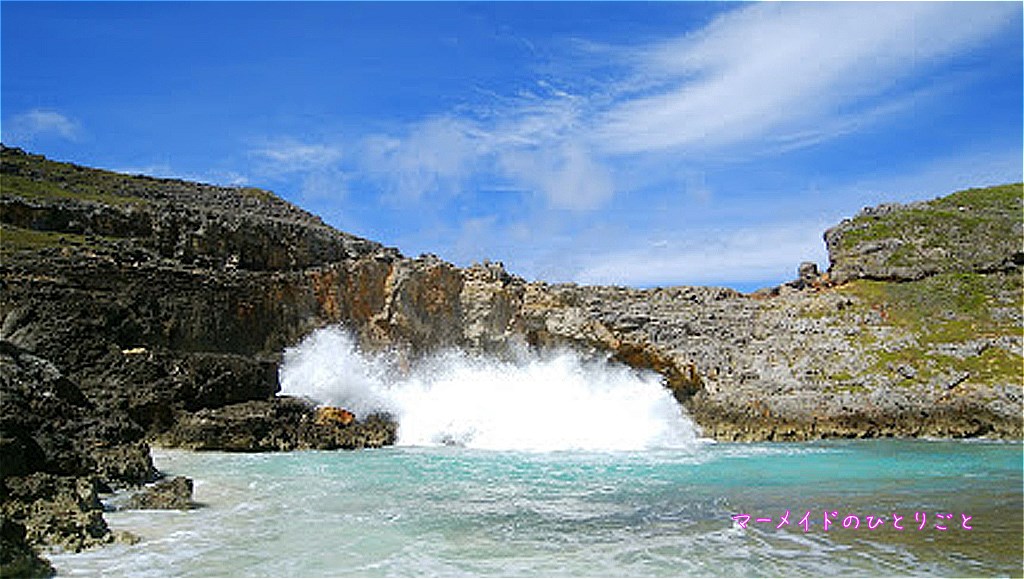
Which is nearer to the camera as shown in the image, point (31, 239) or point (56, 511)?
point (56, 511)

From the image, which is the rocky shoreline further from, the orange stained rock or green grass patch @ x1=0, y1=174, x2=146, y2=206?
green grass patch @ x1=0, y1=174, x2=146, y2=206

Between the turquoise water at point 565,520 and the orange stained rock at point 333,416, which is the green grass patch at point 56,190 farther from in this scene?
the turquoise water at point 565,520

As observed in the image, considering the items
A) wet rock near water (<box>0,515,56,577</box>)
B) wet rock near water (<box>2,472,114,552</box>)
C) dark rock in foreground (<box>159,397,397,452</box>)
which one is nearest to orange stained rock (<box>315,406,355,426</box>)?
dark rock in foreground (<box>159,397,397,452</box>)

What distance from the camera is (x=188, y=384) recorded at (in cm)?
2469

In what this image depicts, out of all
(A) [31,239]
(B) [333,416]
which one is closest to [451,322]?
(B) [333,416]

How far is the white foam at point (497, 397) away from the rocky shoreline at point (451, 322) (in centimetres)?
79

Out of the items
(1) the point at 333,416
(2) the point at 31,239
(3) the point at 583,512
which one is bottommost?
(3) the point at 583,512

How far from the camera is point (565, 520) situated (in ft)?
41.1

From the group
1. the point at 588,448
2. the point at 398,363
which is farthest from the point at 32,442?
the point at 398,363

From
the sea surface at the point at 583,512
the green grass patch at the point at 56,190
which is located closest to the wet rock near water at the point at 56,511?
the sea surface at the point at 583,512

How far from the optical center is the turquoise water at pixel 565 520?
9.30 m

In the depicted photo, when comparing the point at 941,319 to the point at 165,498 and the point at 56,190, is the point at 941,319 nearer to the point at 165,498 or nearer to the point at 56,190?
the point at 165,498

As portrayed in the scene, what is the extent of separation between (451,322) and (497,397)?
4.21 metres

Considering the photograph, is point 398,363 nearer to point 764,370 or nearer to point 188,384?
point 188,384
